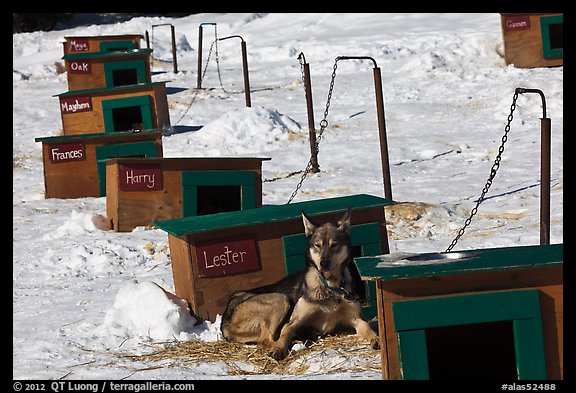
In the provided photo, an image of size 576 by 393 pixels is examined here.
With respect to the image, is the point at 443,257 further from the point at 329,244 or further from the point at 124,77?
the point at 124,77

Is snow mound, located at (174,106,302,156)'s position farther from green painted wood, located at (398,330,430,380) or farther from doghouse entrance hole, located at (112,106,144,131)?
green painted wood, located at (398,330,430,380)

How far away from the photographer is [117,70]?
83.4 feet

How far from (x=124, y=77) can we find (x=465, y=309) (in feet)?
67.5

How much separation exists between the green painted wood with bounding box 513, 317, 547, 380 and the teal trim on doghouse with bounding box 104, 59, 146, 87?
19.8 m

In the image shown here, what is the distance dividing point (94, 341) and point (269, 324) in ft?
5.36

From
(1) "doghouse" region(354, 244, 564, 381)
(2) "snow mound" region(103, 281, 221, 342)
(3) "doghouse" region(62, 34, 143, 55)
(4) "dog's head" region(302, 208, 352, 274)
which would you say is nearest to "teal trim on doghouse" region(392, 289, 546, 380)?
(1) "doghouse" region(354, 244, 564, 381)

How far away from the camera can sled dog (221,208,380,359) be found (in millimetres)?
8219

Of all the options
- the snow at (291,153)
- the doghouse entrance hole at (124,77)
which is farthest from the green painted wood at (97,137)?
the doghouse entrance hole at (124,77)

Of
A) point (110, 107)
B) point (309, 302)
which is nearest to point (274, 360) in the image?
point (309, 302)

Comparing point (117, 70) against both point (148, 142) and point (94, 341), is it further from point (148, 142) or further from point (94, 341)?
point (94, 341)

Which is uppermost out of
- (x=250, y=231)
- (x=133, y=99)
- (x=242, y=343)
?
(x=133, y=99)

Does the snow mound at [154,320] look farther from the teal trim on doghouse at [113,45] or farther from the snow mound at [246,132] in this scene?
the teal trim on doghouse at [113,45]
